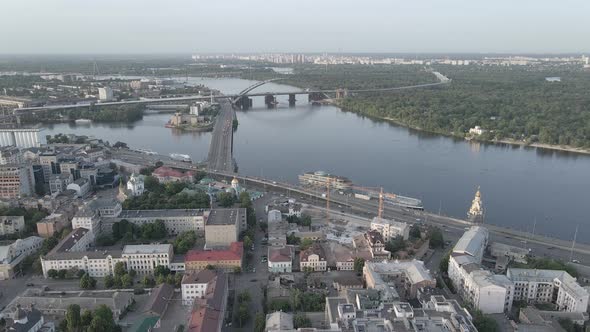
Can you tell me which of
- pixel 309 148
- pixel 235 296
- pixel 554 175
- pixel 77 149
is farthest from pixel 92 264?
pixel 554 175

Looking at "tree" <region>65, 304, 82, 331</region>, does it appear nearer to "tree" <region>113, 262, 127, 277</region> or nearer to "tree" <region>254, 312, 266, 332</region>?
"tree" <region>113, 262, 127, 277</region>

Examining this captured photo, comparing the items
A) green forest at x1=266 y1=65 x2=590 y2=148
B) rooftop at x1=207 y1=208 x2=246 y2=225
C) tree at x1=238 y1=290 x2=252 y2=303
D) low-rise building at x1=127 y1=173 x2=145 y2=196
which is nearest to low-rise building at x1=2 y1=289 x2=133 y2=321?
tree at x1=238 y1=290 x2=252 y2=303

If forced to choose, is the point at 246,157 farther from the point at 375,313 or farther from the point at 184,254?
the point at 375,313

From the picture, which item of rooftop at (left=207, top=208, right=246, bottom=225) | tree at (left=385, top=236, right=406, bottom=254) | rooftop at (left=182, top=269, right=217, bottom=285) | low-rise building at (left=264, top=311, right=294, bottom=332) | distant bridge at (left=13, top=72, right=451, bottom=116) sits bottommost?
tree at (left=385, top=236, right=406, bottom=254)

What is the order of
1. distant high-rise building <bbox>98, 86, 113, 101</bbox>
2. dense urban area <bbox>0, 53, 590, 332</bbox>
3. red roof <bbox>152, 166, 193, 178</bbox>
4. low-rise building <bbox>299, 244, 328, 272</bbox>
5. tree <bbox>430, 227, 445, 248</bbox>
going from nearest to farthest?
dense urban area <bbox>0, 53, 590, 332</bbox>, low-rise building <bbox>299, 244, 328, 272</bbox>, tree <bbox>430, 227, 445, 248</bbox>, red roof <bbox>152, 166, 193, 178</bbox>, distant high-rise building <bbox>98, 86, 113, 101</bbox>

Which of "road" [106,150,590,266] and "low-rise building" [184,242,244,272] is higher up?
"low-rise building" [184,242,244,272]

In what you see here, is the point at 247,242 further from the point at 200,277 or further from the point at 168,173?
the point at 168,173

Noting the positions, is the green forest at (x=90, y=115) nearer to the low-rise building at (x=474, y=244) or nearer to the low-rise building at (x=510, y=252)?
the low-rise building at (x=474, y=244)
